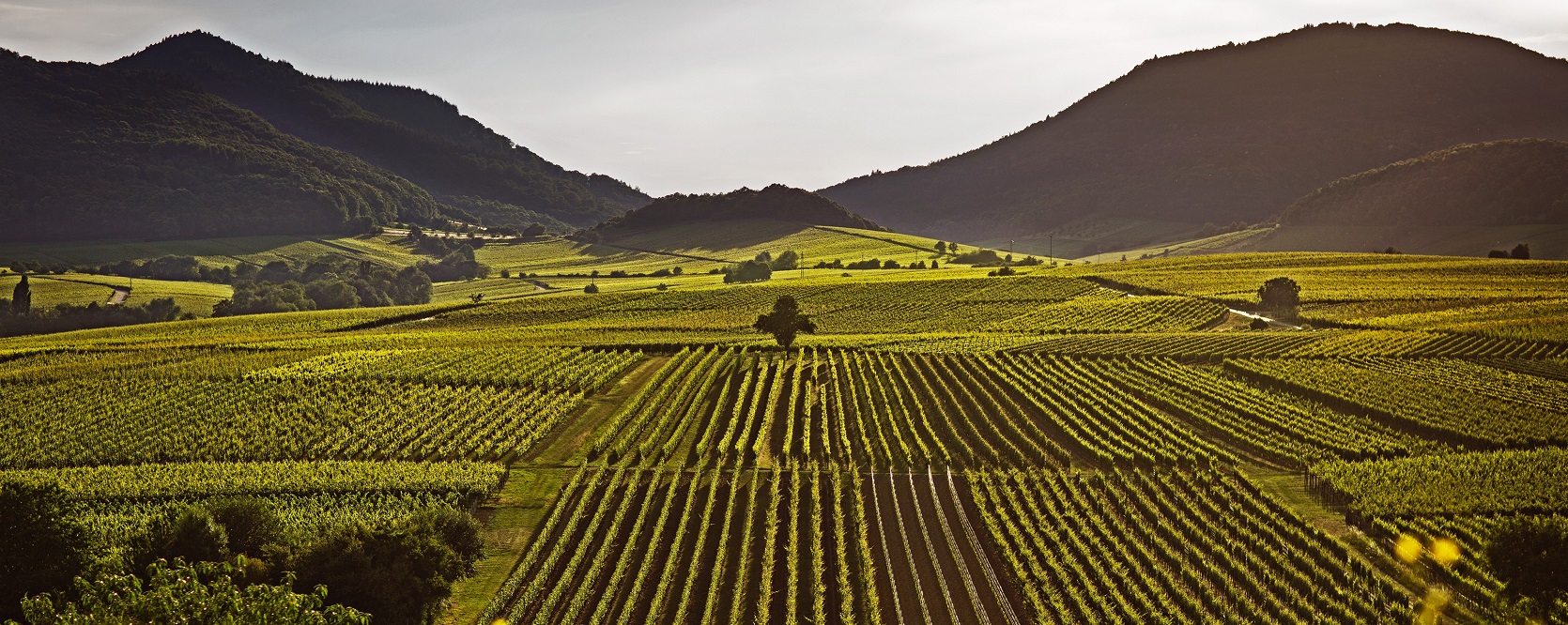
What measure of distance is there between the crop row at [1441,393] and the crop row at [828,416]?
1753 centimetres

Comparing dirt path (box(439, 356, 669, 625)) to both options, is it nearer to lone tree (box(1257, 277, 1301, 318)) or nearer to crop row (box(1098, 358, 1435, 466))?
crop row (box(1098, 358, 1435, 466))

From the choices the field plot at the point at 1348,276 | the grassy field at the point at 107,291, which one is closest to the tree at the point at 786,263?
the field plot at the point at 1348,276

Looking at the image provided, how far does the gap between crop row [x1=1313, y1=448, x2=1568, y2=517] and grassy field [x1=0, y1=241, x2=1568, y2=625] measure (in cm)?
18

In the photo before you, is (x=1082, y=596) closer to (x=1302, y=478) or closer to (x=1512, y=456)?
(x=1302, y=478)

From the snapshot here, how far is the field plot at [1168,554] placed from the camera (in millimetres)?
27000

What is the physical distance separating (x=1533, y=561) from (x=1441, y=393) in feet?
99.0

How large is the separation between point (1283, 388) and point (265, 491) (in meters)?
53.7

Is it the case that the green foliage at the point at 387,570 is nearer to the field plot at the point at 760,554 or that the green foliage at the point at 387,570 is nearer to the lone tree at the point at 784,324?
the field plot at the point at 760,554

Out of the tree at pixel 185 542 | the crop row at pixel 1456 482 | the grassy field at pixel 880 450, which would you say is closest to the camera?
the grassy field at pixel 880 450

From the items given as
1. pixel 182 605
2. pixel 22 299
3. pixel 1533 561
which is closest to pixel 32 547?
pixel 182 605

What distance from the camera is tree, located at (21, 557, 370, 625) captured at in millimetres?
20391

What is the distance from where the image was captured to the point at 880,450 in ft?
145

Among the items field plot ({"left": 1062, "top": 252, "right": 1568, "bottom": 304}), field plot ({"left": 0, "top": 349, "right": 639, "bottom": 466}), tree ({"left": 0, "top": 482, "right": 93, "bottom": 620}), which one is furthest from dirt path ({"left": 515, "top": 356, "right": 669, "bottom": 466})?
field plot ({"left": 1062, "top": 252, "right": 1568, "bottom": 304})

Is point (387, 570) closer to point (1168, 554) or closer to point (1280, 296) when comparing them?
point (1168, 554)
